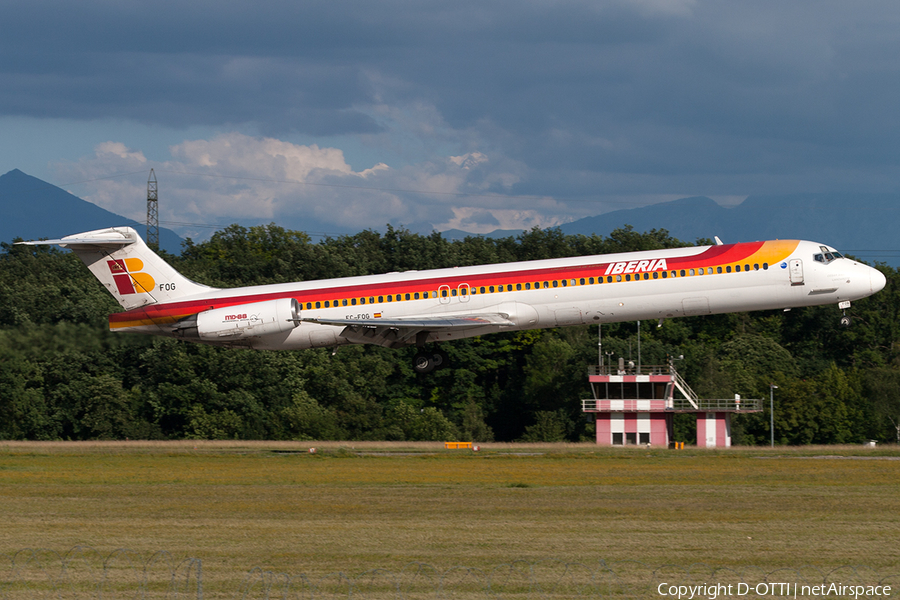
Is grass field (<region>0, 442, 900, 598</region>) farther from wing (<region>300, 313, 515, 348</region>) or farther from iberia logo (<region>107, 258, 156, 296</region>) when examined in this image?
iberia logo (<region>107, 258, 156, 296</region>)

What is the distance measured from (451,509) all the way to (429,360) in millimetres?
13191

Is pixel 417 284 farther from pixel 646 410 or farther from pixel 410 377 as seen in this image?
pixel 410 377

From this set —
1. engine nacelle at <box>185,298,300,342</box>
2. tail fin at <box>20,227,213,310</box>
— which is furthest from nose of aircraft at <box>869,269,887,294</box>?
tail fin at <box>20,227,213,310</box>

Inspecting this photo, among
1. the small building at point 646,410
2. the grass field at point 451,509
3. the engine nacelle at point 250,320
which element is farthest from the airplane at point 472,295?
the small building at point 646,410

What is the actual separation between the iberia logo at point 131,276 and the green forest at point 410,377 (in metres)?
23.4

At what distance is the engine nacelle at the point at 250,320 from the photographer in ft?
128

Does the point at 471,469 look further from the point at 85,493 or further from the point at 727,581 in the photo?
the point at 727,581

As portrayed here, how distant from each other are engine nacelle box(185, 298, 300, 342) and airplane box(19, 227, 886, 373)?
0.13 ft

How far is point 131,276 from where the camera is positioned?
42062mm

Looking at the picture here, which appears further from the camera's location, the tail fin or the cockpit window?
the tail fin

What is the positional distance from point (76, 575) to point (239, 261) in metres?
83.3

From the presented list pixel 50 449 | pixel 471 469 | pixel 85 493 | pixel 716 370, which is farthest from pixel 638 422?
pixel 85 493

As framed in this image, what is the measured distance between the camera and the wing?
37.7 m

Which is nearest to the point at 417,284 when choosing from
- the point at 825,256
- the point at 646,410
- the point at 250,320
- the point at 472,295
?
the point at 472,295
